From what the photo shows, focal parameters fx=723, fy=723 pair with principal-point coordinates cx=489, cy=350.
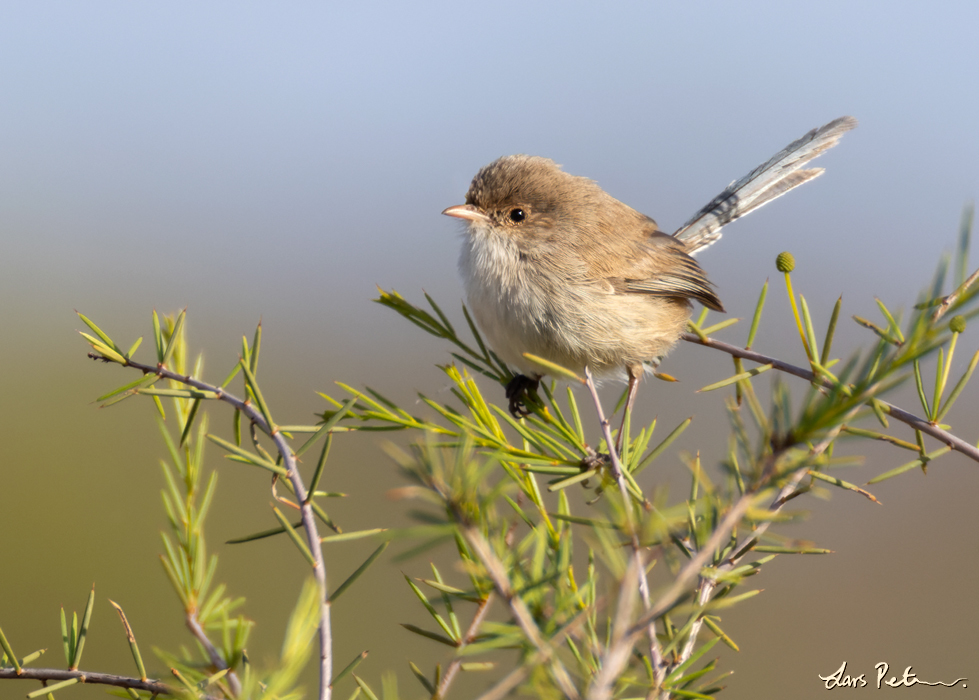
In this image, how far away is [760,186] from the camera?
3.55m

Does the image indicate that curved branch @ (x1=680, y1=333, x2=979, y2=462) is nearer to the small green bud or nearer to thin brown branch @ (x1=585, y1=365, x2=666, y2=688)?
the small green bud

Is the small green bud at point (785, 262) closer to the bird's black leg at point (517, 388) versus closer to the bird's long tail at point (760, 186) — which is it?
the bird's black leg at point (517, 388)

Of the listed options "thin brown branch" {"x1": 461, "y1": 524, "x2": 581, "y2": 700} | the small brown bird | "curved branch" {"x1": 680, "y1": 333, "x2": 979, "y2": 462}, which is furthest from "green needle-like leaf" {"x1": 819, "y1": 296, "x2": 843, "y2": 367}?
the small brown bird

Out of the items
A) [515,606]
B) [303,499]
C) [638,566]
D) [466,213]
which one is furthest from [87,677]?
[466,213]

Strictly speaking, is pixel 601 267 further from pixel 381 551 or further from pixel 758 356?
pixel 381 551

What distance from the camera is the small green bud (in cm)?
105

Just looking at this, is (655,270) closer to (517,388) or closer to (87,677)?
(517,388)

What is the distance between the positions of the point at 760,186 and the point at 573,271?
1479 millimetres

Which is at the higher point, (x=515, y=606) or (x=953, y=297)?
(x=953, y=297)

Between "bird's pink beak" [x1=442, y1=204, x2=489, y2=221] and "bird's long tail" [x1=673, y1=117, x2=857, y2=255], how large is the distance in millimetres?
1285

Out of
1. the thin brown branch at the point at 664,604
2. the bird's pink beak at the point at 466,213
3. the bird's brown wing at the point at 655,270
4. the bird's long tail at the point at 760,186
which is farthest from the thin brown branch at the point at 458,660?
the bird's long tail at the point at 760,186

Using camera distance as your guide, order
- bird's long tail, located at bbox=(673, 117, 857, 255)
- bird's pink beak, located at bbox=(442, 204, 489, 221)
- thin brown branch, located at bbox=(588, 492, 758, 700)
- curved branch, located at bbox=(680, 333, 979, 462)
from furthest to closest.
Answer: bird's long tail, located at bbox=(673, 117, 857, 255) < bird's pink beak, located at bbox=(442, 204, 489, 221) < curved branch, located at bbox=(680, 333, 979, 462) < thin brown branch, located at bbox=(588, 492, 758, 700)

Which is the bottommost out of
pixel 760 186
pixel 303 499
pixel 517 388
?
pixel 517 388

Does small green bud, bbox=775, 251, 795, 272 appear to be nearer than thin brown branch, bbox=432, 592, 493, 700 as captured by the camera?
No
